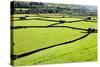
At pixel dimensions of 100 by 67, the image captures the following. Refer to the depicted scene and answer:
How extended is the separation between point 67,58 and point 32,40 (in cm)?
50

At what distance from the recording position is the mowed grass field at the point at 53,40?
2.21 m

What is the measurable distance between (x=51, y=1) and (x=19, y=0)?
39 centimetres

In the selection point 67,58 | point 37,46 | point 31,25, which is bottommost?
point 67,58

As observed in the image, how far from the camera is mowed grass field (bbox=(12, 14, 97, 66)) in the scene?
2.21 metres

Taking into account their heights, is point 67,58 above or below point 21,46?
below

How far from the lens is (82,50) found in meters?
2.46

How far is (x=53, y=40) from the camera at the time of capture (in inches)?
92.0

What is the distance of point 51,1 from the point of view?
7.67ft

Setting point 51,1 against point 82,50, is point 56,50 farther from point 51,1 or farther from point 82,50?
point 51,1
